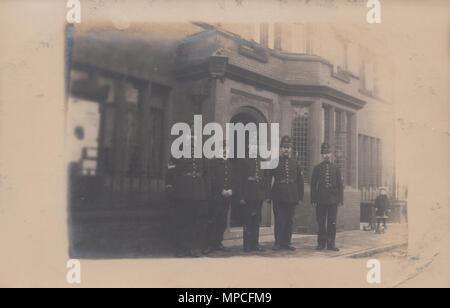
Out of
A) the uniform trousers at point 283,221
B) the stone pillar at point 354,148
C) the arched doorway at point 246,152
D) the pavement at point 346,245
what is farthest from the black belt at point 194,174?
the stone pillar at point 354,148

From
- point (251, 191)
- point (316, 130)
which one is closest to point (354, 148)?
point (316, 130)

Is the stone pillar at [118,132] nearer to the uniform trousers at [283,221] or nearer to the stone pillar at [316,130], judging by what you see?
the uniform trousers at [283,221]

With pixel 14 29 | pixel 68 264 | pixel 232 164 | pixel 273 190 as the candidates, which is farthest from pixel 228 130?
pixel 14 29

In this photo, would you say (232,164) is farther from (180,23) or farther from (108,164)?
(180,23)

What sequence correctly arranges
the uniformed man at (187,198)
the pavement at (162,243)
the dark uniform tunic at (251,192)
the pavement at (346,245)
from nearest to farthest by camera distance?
the pavement at (162,243), the uniformed man at (187,198), the pavement at (346,245), the dark uniform tunic at (251,192)

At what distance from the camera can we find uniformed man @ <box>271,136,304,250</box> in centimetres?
472

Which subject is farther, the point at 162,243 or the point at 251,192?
the point at 251,192

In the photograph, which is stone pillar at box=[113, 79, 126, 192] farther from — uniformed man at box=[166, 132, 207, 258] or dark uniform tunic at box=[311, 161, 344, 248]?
dark uniform tunic at box=[311, 161, 344, 248]

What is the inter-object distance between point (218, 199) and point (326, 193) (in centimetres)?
130

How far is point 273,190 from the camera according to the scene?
4.78m

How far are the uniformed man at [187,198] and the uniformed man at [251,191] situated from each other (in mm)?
471

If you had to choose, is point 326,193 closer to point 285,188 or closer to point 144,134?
point 285,188

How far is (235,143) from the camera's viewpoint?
186 inches

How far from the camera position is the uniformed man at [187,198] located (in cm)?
448
